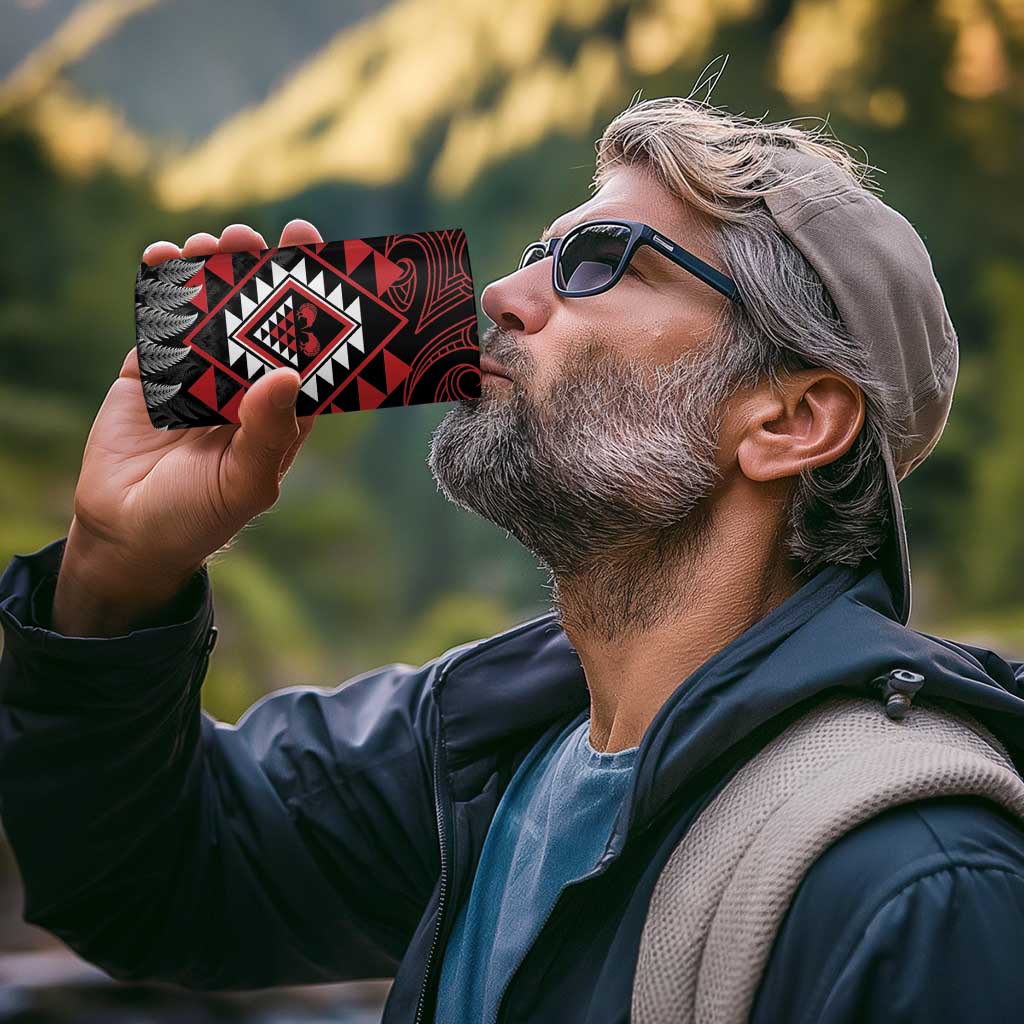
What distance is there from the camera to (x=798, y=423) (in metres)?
1.36

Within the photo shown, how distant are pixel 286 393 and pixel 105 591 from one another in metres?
0.39

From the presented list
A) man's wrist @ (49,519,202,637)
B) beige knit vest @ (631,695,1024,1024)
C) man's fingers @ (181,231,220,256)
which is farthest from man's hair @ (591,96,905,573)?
man's wrist @ (49,519,202,637)

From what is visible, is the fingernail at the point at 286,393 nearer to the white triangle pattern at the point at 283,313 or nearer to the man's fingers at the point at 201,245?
the white triangle pattern at the point at 283,313

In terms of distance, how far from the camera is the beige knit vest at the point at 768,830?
37.3 inches

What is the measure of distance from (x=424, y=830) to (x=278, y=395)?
2.16 feet

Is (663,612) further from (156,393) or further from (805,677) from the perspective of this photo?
(156,393)

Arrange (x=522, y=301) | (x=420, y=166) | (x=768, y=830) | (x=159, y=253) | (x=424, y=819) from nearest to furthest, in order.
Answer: (x=768, y=830) < (x=159, y=253) < (x=522, y=301) < (x=424, y=819) < (x=420, y=166)

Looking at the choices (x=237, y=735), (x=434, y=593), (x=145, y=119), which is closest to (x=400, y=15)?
(x=145, y=119)

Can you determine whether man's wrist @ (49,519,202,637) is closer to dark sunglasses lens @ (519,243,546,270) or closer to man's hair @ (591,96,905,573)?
dark sunglasses lens @ (519,243,546,270)

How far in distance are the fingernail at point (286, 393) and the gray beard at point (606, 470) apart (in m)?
0.24

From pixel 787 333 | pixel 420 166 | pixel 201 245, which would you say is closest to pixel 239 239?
pixel 201 245

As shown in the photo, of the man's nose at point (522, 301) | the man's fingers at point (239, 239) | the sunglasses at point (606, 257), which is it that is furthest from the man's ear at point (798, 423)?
the man's fingers at point (239, 239)

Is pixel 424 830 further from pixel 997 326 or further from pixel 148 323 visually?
pixel 997 326

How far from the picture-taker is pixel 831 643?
3.67 feet
